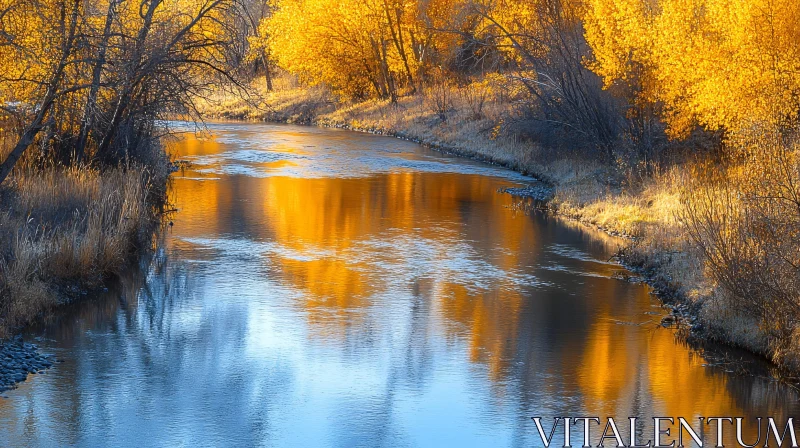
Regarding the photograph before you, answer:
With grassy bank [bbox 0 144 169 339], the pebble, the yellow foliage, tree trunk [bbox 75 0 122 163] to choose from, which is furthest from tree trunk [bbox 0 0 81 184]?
the yellow foliage

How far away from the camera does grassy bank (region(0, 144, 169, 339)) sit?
13047 mm

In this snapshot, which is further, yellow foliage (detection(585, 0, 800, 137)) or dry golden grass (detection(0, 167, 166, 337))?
yellow foliage (detection(585, 0, 800, 137))

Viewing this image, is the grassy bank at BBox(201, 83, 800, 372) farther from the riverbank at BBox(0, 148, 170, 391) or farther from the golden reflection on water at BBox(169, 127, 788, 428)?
the riverbank at BBox(0, 148, 170, 391)

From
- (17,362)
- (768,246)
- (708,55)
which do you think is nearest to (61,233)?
(17,362)

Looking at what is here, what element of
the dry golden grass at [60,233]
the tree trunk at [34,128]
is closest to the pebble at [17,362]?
the dry golden grass at [60,233]

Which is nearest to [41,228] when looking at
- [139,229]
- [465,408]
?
[139,229]

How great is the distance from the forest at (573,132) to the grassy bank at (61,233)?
0.12ft

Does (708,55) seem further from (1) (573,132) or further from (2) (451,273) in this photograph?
(1) (573,132)

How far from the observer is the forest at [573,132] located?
12844 mm

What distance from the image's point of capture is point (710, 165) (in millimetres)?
22312

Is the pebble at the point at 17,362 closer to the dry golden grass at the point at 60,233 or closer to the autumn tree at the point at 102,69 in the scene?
the dry golden grass at the point at 60,233

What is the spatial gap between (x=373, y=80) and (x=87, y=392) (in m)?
40.3

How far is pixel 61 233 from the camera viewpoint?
15227 mm

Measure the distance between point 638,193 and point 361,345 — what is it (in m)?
11.6
